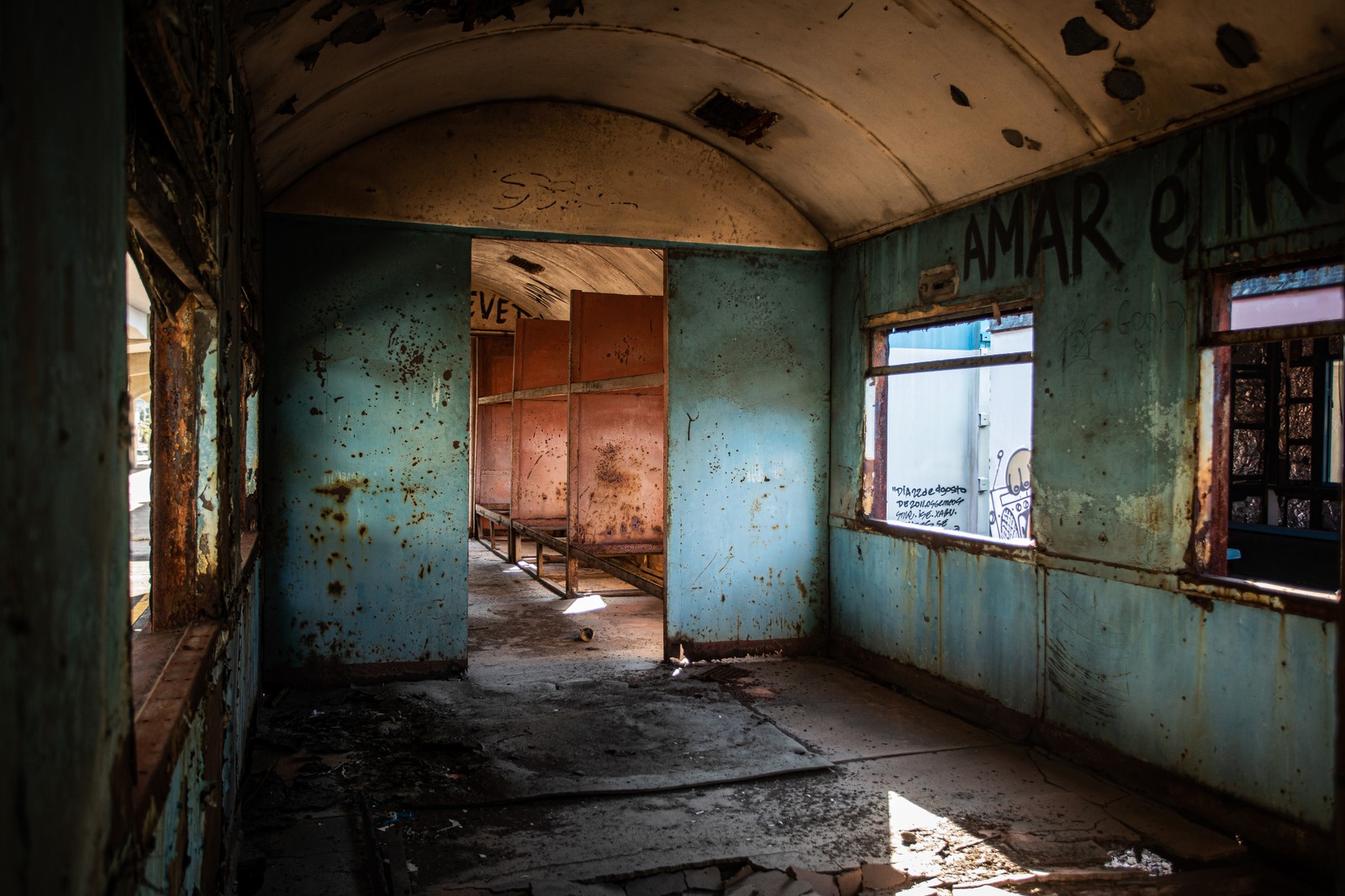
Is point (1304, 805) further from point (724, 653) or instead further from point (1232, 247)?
point (724, 653)

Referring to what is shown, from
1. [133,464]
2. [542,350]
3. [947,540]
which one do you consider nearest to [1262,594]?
[947,540]

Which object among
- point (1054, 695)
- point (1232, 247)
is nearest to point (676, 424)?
point (1054, 695)

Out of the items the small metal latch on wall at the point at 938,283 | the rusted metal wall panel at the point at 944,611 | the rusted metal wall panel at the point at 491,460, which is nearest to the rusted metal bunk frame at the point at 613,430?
the rusted metal wall panel at the point at 944,611

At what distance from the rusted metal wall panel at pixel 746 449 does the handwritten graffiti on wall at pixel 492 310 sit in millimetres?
6922

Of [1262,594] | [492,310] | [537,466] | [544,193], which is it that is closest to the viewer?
[1262,594]

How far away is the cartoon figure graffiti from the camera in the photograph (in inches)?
339

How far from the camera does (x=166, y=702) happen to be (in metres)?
1.87

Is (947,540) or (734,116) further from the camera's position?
(734,116)

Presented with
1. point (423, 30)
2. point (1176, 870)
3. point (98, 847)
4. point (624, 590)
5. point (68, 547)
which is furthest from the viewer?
point (624, 590)

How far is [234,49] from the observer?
9.81 feet

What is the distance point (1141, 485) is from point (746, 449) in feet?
9.16

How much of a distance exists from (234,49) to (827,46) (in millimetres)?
2981

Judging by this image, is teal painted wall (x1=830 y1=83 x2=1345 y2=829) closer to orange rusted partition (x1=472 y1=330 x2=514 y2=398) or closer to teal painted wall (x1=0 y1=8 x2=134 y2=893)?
teal painted wall (x1=0 y1=8 x2=134 y2=893)

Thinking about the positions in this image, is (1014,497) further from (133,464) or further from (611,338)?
(133,464)
